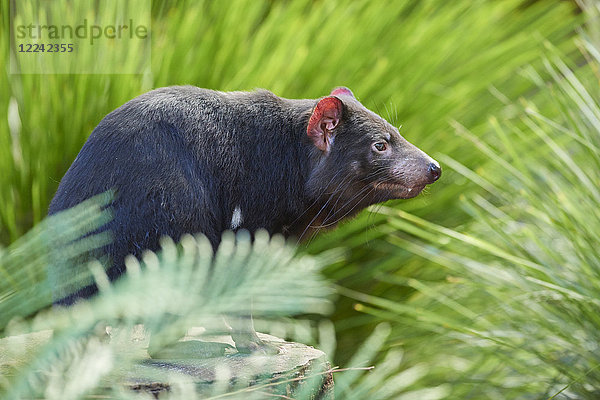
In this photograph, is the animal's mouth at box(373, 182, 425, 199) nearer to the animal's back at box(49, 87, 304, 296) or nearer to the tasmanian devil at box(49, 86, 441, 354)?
the tasmanian devil at box(49, 86, 441, 354)

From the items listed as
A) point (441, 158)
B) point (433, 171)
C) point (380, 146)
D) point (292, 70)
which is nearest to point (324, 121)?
point (380, 146)

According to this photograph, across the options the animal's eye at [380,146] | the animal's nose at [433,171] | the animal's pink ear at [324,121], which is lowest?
the animal's nose at [433,171]

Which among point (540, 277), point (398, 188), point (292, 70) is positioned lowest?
point (540, 277)

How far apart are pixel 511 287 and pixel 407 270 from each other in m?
0.58

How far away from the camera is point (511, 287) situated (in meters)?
1.45

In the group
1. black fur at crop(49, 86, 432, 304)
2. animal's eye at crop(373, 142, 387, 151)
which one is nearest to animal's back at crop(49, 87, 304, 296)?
black fur at crop(49, 86, 432, 304)

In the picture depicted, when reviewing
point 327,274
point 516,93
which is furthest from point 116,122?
point 516,93

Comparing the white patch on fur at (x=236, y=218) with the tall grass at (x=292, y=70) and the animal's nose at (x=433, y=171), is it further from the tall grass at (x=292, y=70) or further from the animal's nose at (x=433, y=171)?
the tall grass at (x=292, y=70)

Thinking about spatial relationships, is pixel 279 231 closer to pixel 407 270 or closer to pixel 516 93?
pixel 407 270

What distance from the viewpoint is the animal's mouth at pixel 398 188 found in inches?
55.0

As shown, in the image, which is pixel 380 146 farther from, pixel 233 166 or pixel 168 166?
pixel 168 166

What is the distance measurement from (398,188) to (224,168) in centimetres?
36

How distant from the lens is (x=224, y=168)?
127cm

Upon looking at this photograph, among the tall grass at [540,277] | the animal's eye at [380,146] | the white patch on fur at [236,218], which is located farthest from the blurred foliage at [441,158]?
the white patch on fur at [236,218]
